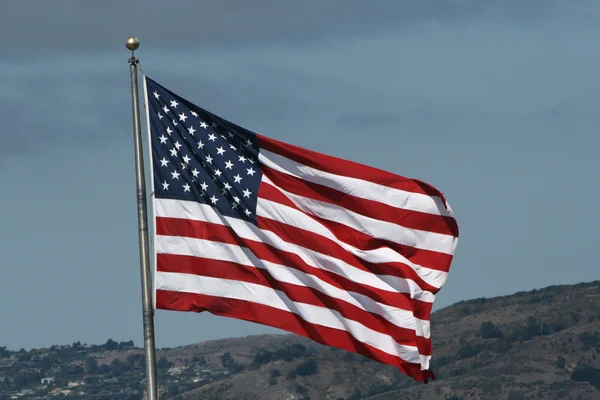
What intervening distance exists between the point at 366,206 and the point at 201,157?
133 inches

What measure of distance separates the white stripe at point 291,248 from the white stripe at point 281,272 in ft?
1.00

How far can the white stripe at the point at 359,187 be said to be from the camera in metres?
30.9

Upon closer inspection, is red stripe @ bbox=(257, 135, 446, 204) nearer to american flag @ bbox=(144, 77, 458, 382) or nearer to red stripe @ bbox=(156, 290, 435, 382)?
american flag @ bbox=(144, 77, 458, 382)

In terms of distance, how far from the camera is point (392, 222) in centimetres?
3150

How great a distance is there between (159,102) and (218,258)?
3036mm

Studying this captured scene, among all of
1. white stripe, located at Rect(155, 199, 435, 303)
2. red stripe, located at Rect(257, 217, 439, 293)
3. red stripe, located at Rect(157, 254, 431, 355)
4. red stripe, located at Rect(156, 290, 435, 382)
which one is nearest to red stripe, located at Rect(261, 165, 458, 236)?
red stripe, located at Rect(257, 217, 439, 293)

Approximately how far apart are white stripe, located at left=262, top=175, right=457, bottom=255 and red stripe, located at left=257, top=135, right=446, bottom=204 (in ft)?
2.05

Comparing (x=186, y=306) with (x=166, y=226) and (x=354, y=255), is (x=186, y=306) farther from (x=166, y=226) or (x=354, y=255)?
(x=354, y=255)

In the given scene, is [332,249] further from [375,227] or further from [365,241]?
[375,227]

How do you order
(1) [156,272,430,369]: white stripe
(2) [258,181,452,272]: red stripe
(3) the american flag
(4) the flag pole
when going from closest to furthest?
(4) the flag pole → (1) [156,272,430,369]: white stripe → (3) the american flag → (2) [258,181,452,272]: red stripe

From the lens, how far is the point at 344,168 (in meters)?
31.3

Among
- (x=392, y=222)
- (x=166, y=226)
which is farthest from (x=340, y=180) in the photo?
(x=166, y=226)

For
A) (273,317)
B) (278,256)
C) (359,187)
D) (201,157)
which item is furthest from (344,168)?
(273,317)

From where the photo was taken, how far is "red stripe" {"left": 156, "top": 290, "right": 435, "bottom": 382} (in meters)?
29.7
